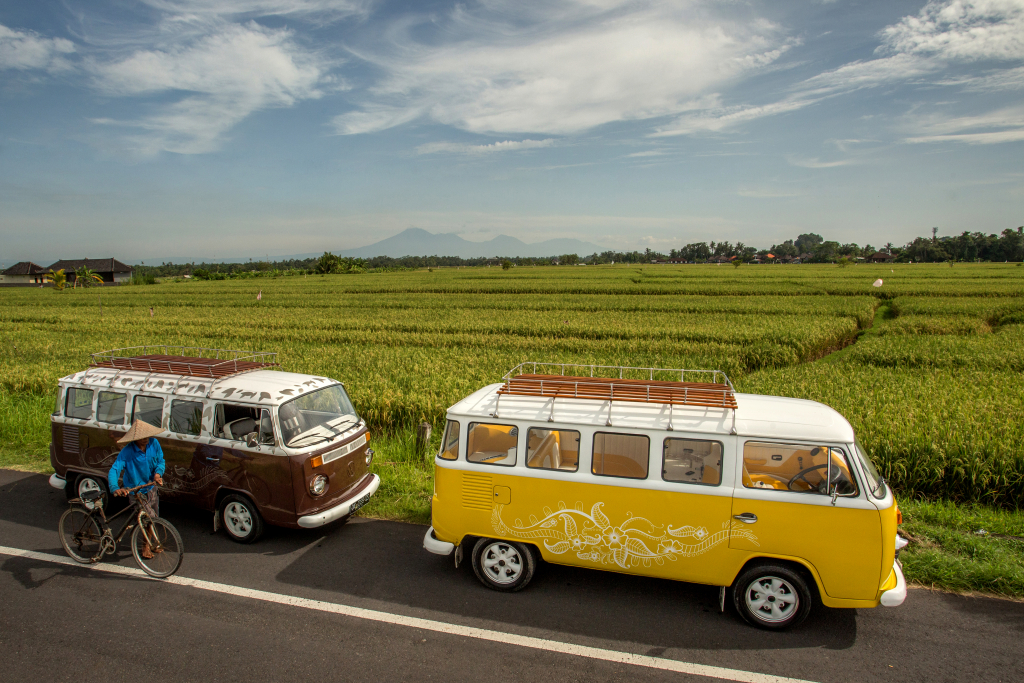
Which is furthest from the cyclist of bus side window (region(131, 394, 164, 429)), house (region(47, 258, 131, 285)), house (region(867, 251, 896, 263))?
house (region(867, 251, 896, 263))

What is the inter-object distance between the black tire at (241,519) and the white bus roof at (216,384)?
1522 mm

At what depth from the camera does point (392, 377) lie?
16.0 m

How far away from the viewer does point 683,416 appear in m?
5.87

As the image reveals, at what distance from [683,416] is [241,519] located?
6.46 meters

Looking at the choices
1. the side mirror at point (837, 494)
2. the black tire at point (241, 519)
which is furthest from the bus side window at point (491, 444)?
the black tire at point (241, 519)

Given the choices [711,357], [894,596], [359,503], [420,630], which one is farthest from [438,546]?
[711,357]

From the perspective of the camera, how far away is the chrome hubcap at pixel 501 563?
6414mm

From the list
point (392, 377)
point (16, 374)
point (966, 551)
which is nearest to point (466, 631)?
point (966, 551)

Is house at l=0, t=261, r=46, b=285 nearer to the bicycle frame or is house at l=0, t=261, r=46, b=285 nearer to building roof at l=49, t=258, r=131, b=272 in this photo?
building roof at l=49, t=258, r=131, b=272

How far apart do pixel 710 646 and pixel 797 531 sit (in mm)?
1508

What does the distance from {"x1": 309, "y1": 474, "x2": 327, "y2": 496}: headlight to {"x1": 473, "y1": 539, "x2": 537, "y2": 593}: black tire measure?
2.54 meters

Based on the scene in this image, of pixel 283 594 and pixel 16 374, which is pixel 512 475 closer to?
pixel 283 594

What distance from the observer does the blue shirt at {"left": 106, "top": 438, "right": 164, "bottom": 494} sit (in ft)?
21.5

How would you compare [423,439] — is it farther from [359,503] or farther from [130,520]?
[130,520]
